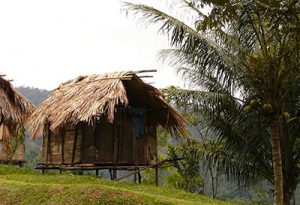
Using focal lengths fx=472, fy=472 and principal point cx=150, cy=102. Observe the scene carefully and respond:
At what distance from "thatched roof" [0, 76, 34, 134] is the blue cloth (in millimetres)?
6732

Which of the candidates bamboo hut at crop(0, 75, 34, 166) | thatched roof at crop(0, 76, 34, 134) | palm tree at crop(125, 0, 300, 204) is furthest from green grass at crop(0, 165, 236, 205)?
bamboo hut at crop(0, 75, 34, 166)

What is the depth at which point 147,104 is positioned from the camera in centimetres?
1684

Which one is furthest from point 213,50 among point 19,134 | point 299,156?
point 19,134

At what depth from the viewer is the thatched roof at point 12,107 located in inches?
797

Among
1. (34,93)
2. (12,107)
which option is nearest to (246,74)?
(12,107)

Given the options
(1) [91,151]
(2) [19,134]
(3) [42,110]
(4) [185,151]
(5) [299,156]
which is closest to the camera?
(5) [299,156]

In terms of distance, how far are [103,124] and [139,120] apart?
4.60 ft

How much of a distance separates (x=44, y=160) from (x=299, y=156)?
9015 millimetres

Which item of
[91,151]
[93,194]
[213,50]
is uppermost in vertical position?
[213,50]

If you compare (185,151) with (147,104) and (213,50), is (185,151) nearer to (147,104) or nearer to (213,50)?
(147,104)

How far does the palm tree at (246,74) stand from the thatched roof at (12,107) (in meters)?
9.23

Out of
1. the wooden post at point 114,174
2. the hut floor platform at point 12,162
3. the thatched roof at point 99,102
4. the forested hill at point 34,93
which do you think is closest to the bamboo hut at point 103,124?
the thatched roof at point 99,102

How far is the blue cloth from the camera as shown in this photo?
16.2 metres

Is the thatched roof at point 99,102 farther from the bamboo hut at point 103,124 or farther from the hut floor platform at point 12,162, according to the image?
the hut floor platform at point 12,162
